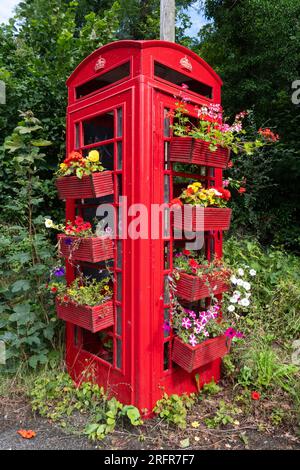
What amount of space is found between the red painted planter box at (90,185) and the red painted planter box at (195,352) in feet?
3.96

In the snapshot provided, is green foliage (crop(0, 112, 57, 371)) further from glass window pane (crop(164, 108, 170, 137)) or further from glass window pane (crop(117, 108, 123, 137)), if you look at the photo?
glass window pane (crop(164, 108, 170, 137))

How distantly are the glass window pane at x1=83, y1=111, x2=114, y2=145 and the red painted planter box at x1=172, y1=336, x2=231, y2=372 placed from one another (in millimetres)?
1959

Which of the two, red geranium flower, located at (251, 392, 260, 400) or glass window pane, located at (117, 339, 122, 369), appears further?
red geranium flower, located at (251, 392, 260, 400)

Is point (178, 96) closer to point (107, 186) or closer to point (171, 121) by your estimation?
point (171, 121)

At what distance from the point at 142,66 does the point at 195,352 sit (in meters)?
1.99

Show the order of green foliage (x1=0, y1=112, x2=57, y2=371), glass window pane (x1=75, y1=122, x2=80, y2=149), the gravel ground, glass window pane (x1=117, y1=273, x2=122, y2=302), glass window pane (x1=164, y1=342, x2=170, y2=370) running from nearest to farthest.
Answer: the gravel ground, glass window pane (x1=117, y1=273, x2=122, y2=302), glass window pane (x1=164, y1=342, x2=170, y2=370), glass window pane (x1=75, y1=122, x2=80, y2=149), green foliage (x1=0, y1=112, x2=57, y2=371)

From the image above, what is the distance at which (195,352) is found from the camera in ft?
7.33

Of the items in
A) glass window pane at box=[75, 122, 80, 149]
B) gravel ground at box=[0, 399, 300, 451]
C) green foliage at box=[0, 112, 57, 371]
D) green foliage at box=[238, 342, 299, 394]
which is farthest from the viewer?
green foliage at box=[0, 112, 57, 371]

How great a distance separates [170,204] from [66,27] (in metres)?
4.68

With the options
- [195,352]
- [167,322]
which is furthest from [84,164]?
[195,352]

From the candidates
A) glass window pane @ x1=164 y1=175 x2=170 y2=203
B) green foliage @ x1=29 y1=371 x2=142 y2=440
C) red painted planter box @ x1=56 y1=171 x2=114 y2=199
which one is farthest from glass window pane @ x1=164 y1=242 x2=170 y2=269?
green foliage @ x1=29 y1=371 x2=142 y2=440

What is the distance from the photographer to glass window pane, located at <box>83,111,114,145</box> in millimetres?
2953

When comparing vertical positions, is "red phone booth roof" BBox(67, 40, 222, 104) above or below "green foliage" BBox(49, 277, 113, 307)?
above
